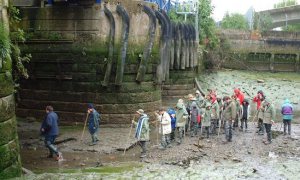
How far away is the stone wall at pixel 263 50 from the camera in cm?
4341

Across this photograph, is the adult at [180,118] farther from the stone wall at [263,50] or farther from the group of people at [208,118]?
the stone wall at [263,50]

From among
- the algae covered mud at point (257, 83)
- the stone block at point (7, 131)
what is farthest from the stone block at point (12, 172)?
the algae covered mud at point (257, 83)

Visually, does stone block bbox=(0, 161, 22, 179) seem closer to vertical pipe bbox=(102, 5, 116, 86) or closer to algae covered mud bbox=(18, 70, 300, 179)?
algae covered mud bbox=(18, 70, 300, 179)

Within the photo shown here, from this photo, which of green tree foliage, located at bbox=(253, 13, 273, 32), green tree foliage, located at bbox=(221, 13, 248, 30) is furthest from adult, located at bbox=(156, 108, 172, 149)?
green tree foliage, located at bbox=(221, 13, 248, 30)

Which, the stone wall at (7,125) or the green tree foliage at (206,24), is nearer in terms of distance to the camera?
the stone wall at (7,125)

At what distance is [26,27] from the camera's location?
19.9 m

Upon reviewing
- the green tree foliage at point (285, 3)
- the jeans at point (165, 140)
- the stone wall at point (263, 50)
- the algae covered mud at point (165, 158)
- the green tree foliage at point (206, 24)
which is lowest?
the algae covered mud at point (165, 158)

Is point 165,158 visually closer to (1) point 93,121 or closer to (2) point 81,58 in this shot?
(1) point 93,121

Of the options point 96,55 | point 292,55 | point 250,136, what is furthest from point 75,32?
point 292,55

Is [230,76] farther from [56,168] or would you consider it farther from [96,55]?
[56,168]

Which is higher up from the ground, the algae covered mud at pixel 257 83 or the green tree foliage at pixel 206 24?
the green tree foliage at pixel 206 24

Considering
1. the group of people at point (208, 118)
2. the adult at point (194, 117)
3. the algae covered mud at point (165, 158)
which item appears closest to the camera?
the algae covered mud at point (165, 158)

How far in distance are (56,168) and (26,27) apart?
28.2 ft

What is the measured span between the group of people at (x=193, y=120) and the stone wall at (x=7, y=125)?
2.62m
